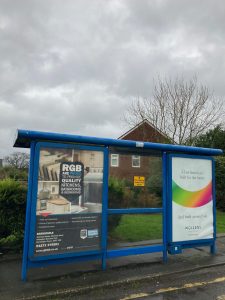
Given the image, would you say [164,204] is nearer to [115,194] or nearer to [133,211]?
[133,211]

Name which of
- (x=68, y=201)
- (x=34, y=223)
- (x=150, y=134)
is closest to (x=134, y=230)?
(x=68, y=201)

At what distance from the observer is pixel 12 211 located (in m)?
6.21

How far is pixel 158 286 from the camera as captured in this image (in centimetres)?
Answer: 475

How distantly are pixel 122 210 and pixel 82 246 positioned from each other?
1004 mm

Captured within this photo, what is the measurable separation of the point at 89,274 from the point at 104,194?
1.38 meters

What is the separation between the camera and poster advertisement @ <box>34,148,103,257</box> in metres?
4.93

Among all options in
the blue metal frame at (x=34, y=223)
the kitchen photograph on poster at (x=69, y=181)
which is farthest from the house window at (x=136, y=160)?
the blue metal frame at (x=34, y=223)

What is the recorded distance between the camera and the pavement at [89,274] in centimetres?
440

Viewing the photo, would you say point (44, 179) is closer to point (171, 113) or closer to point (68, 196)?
point (68, 196)

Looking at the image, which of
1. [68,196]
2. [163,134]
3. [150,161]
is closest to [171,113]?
[163,134]

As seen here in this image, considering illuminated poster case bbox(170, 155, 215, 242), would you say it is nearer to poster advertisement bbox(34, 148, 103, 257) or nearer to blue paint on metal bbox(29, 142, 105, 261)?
poster advertisement bbox(34, 148, 103, 257)

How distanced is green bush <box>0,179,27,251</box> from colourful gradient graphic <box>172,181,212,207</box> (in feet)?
10.4

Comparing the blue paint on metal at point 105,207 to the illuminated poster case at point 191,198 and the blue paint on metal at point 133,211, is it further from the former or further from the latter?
the illuminated poster case at point 191,198

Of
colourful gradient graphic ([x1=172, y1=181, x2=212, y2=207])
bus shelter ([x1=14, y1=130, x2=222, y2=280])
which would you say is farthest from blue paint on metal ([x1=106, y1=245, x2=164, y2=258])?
colourful gradient graphic ([x1=172, y1=181, x2=212, y2=207])
